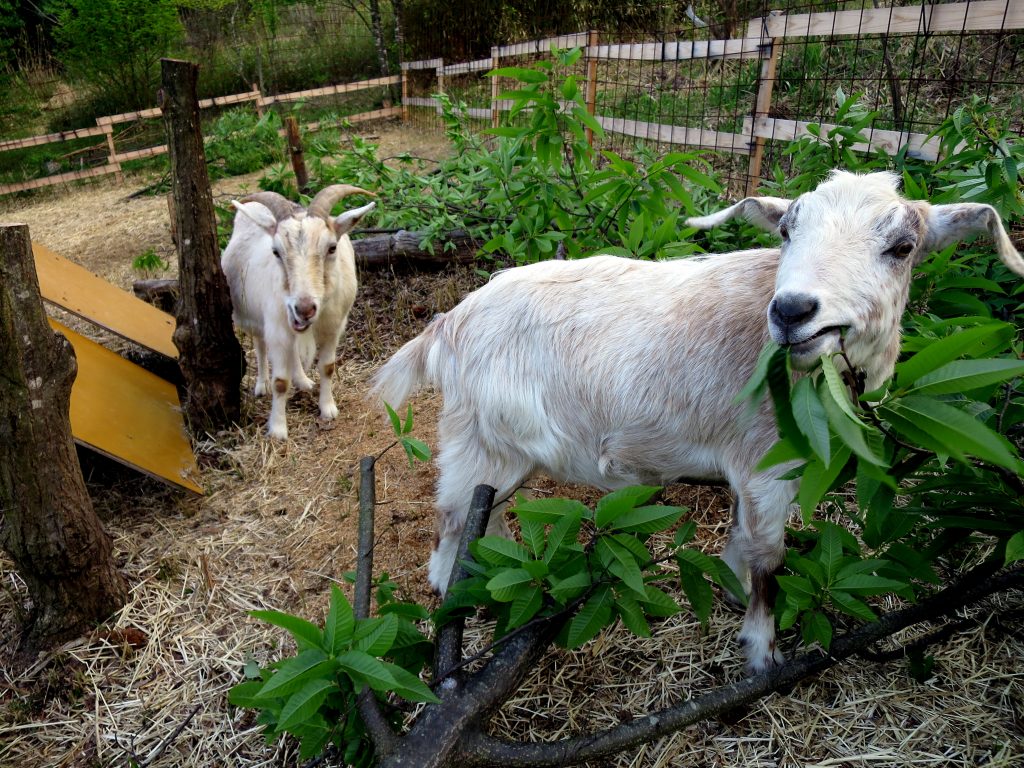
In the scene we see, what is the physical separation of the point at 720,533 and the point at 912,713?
1.04m

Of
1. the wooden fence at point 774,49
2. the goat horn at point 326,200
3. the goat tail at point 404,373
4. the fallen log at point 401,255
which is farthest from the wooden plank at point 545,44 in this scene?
the goat tail at point 404,373

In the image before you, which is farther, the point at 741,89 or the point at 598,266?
the point at 741,89

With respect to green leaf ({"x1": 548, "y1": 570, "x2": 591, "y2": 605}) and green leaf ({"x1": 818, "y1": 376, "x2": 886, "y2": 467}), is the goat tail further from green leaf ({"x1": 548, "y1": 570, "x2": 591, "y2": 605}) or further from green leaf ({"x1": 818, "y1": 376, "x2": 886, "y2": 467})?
green leaf ({"x1": 818, "y1": 376, "x2": 886, "y2": 467})

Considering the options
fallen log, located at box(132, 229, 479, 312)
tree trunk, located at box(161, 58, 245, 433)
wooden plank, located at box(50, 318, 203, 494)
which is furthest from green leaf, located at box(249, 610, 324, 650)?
fallen log, located at box(132, 229, 479, 312)

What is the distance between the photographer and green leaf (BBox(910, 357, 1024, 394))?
1221 millimetres

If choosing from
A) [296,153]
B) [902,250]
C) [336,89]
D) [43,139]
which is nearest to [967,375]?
[902,250]

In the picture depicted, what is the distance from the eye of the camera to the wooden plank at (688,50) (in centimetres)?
556

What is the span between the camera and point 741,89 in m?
8.44

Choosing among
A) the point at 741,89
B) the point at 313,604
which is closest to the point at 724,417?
the point at 313,604

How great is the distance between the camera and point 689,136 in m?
6.25

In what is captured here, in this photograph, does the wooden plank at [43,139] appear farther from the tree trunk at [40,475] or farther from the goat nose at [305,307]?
the tree trunk at [40,475]

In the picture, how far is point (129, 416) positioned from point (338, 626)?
9.63 feet

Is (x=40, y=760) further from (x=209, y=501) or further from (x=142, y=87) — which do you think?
(x=142, y=87)

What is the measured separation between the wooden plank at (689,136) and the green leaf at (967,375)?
4560 millimetres
